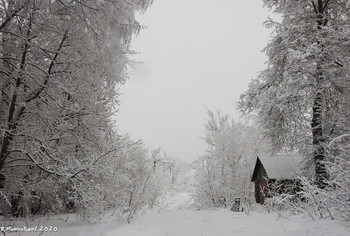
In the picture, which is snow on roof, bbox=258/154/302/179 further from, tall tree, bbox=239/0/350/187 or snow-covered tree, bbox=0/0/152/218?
snow-covered tree, bbox=0/0/152/218

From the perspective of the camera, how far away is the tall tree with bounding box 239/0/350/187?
28.0ft

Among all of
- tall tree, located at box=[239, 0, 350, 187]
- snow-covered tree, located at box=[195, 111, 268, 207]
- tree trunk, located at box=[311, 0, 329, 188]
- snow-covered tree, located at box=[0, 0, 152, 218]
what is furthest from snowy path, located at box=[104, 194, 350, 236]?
Result: snow-covered tree, located at box=[195, 111, 268, 207]

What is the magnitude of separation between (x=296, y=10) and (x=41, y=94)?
10051 millimetres

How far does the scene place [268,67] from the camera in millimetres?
11312

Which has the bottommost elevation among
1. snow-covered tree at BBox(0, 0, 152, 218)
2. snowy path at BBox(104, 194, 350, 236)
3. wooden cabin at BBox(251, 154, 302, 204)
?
snowy path at BBox(104, 194, 350, 236)

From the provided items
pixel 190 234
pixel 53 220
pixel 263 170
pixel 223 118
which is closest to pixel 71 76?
pixel 53 220

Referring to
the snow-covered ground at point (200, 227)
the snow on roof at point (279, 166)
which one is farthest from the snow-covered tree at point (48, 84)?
the snow on roof at point (279, 166)

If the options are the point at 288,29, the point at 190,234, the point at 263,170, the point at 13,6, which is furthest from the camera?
the point at 263,170

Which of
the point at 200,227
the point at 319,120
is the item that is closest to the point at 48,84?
the point at 200,227

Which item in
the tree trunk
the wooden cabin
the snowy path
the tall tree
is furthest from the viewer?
the wooden cabin

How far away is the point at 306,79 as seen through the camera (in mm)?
9062

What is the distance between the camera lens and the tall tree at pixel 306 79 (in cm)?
854

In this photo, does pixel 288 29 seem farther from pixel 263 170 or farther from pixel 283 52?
pixel 263 170

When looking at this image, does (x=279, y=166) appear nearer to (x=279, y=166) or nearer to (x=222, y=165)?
(x=279, y=166)
